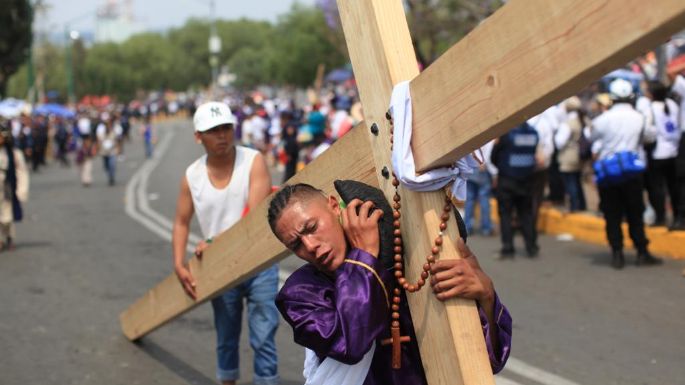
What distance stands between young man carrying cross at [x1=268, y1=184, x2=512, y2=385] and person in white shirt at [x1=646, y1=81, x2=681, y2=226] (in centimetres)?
905

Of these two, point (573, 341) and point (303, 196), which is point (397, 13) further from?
point (573, 341)

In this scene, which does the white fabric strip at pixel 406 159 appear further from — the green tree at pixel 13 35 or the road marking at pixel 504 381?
the green tree at pixel 13 35

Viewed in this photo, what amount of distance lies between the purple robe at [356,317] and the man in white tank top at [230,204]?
2676 mm

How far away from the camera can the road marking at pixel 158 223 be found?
259 inches

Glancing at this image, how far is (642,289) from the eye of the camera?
9.51 meters

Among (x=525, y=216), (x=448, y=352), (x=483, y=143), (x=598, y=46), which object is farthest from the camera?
(x=525, y=216)

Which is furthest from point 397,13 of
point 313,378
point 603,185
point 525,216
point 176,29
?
point 176,29

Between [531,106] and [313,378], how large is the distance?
1.16 metres

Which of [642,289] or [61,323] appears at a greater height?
[61,323]

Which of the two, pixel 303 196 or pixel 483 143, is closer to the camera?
pixel 483 143

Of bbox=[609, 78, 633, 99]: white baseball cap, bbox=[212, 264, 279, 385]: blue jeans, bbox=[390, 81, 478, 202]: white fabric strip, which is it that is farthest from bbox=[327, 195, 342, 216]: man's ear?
bbox=[609, 78, 633, 99]: white baseball cap

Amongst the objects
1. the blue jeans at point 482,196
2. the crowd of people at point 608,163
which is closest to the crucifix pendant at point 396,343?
the crowd of people at point 608,163

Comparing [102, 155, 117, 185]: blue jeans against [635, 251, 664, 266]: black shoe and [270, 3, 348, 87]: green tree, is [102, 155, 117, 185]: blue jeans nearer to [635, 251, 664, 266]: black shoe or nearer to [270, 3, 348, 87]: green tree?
[635, 251, 664, 266]: black shoe

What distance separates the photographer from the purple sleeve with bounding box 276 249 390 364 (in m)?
2.78
